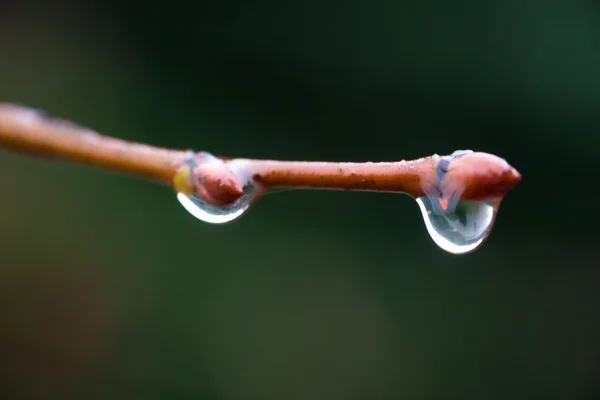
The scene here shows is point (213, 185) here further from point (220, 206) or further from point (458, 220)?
point (458, 220)

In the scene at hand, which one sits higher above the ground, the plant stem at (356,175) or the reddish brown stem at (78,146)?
the reddish brown stem at (78,146)

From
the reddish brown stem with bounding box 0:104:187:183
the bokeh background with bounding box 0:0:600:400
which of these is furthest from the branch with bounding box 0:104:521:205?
the bokeh background with bounding box 0:0:600:400

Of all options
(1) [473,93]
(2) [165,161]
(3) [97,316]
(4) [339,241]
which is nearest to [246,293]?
(4) [339,241]

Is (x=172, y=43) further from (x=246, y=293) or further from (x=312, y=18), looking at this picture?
(x=246, y=293)

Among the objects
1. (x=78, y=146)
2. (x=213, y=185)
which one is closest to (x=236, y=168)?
(x=213, y=185)

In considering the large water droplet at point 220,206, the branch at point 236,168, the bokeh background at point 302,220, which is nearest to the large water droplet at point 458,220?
the branch at point 236,168

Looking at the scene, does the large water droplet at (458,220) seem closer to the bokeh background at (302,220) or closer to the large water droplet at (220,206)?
the large water droplet at (220,206)

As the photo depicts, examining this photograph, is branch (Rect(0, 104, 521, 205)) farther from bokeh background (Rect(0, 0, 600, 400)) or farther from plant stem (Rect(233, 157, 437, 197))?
bokeh background (Rect(0, 0, 600, 400))

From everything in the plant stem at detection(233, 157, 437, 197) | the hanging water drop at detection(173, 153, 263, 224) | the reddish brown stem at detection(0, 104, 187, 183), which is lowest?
the plant stem at detection(233, 157, 437, 197)
